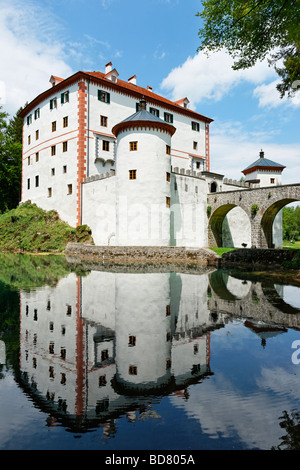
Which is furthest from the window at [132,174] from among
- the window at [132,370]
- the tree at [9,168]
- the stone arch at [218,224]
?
the tree at [9,168]

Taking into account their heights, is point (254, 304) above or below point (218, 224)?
below

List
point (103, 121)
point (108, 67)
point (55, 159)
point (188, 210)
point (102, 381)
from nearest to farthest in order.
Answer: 1. point (102, 381)
2. point (188, 210)
3. point (103, 121)
4. point (55, 159)
5. point (108, 67)

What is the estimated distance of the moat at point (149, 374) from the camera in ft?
9.05

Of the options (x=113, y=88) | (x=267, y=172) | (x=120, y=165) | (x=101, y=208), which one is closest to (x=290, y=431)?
(x=120, y=165)

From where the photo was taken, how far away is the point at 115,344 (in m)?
5.23

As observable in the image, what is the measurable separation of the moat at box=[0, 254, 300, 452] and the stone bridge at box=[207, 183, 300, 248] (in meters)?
18.5

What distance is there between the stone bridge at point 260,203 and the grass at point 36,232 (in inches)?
530

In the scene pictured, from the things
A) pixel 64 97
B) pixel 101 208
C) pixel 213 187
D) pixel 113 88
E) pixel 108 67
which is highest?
pixel 108 67

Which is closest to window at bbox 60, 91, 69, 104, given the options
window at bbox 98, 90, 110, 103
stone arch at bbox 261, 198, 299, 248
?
window at bbox 98, 90, 110, 103

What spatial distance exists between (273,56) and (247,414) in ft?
44.6

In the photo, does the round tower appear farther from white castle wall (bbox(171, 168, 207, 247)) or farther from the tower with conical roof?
the tower with conical roof

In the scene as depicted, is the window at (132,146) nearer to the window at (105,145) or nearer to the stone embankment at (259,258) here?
the window at (105,145)

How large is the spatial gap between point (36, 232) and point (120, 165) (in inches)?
510

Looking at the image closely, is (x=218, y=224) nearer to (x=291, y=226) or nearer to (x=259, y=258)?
(x=259, y=258)
